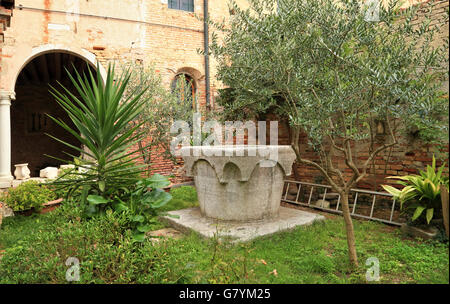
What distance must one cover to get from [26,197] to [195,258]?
3.60 meters

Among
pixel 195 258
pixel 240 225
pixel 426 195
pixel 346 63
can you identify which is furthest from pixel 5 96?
pixel 426 195

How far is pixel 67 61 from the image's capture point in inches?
350

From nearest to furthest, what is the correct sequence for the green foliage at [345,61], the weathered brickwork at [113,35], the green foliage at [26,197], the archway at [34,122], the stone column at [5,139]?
the green foliage at [345,61], the green foliage at [26,197], the stone column at [5,139], the weathered brickwork at [113,35], the archway at [34,122]

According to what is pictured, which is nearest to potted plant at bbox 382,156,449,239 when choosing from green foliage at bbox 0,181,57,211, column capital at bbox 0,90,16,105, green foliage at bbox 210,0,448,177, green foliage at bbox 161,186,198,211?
green foliage at bbox 210,0,448,177

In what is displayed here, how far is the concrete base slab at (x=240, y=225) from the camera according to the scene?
3.40 metres

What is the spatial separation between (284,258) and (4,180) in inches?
225

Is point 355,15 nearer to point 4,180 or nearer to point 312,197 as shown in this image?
point 312,197

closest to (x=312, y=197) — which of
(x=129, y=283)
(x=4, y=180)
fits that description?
(x=129, y=283)

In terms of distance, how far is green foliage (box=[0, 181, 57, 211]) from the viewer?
4.78m

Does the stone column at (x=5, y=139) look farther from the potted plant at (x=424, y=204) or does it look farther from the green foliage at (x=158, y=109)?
the potted plant at (x=424, y=204)

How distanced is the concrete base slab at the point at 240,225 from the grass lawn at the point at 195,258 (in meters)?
0.13

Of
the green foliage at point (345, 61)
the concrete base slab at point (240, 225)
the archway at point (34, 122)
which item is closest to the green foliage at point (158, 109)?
the concrete base slab at point (240, 225)

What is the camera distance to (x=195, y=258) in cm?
278

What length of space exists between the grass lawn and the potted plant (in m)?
0.20
